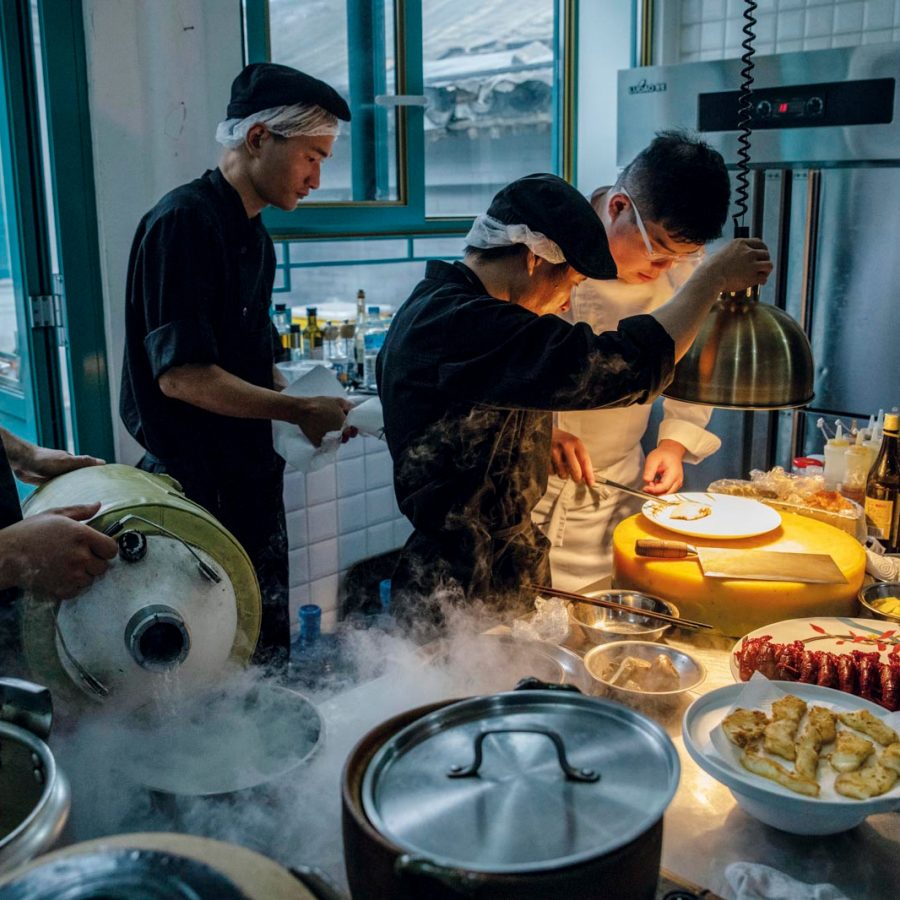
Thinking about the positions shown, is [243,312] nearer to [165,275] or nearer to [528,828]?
[165,275]

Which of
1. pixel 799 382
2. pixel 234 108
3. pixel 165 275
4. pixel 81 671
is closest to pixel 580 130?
pixel 234 108

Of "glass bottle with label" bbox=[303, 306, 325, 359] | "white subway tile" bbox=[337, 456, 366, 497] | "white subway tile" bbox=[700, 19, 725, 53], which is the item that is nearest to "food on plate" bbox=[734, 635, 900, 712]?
"white subway tile" bbox=[337, 456, 366, 497]

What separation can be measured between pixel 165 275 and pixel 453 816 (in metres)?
1.95

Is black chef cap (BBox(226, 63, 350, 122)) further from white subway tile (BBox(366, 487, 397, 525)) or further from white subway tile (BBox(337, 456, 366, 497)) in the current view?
white subway tile (BBox(366, 487, 397, 525))

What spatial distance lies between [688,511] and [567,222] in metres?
0.67

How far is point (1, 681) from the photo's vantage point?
1003 mm

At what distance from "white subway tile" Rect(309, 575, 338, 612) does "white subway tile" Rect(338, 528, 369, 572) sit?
0.22 feet

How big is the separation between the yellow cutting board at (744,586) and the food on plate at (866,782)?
0.56 m

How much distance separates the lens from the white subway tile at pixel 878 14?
388cm

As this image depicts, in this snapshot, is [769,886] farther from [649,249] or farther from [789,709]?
[649,249]

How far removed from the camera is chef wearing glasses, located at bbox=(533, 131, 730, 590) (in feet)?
6.82

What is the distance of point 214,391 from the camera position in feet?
8.16

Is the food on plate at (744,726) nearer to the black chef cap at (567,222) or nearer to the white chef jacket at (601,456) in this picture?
the black chef cap at (567,222)

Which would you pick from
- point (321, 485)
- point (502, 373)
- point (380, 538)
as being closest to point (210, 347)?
point (502, 373)
